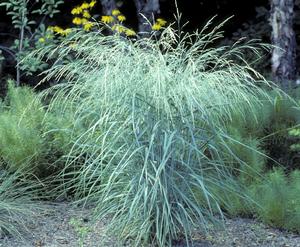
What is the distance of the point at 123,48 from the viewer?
5.14 m

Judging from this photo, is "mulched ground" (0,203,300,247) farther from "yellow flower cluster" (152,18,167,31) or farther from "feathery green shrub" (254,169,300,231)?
"yellow flower cluster" (152,18,167,31)

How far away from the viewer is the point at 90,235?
5.53m

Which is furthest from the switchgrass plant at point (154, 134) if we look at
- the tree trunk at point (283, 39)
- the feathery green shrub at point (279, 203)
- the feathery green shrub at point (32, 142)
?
the tree trunk at point (283, 39)

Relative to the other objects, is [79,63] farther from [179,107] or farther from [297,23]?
[297,23]

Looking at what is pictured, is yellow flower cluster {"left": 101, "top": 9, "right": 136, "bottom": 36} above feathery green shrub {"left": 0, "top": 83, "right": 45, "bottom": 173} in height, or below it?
above

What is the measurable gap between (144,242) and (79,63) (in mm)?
1638

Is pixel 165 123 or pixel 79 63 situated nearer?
pixel 165 123

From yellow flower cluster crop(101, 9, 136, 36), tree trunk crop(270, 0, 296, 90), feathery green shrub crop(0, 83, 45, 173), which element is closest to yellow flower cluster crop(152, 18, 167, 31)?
yellow flower cluster crop(101, 9, 136, 36)

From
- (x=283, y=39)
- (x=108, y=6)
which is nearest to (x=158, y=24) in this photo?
(x=108, y=6)

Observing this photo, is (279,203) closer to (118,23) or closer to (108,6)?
(118,23)

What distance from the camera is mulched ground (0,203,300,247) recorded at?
5.42 m

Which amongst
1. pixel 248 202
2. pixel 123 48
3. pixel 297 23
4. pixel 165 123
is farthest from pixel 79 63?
pixel 297 23

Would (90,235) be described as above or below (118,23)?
below

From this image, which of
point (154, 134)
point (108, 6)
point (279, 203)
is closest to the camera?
point (154, 134)
